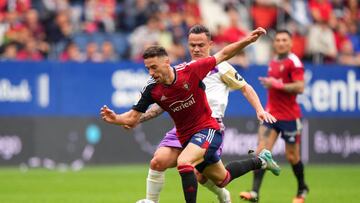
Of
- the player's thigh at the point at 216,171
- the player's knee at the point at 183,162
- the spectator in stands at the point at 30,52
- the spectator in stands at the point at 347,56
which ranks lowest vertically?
the player's thigh at the point at 216,171

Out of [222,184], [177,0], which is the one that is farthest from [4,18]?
[222,184]

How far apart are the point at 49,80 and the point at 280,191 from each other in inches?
249

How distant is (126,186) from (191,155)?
18.0 feet

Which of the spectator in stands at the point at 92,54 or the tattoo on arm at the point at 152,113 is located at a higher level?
the spectator in stands at the point at 92,54

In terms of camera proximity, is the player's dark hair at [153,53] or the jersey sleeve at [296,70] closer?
the player's dark hair at [153,53]

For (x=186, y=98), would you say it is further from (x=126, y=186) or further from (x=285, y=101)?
(x=126, y=186)

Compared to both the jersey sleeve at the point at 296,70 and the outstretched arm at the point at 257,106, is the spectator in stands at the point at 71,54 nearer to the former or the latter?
the jersey sleeve at the point at 296,70

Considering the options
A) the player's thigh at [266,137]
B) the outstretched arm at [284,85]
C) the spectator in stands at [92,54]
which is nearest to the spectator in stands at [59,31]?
the spectator in stands at [92,54]

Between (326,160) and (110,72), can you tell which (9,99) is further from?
(326,160)

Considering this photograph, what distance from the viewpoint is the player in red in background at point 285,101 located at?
14.5 metres

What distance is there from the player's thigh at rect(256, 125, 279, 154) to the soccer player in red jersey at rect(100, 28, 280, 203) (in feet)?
10.0

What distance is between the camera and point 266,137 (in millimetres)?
14633

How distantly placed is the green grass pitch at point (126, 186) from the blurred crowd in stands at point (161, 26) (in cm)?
286

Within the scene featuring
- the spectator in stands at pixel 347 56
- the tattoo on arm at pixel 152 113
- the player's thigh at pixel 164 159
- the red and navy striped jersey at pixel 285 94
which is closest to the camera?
the player's thigh at pixel 164 159
